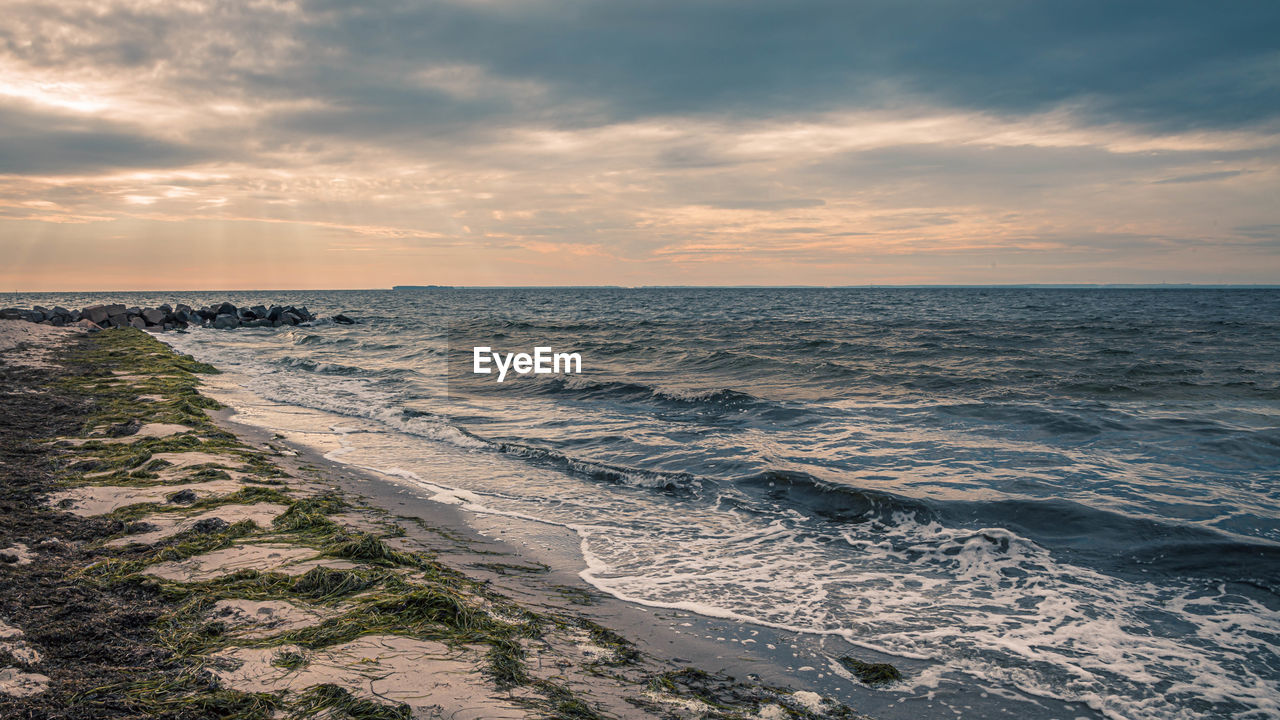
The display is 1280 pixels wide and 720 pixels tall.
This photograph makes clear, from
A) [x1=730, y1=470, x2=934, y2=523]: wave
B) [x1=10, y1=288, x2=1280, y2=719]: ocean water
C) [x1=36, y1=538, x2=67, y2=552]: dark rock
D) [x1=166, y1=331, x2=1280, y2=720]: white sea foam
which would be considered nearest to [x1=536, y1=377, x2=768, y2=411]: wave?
[x1=10, y1=288, x2=1280, y2=719]: ocean water

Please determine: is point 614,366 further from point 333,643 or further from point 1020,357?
point 333,643

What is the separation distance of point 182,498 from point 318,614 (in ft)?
11.5

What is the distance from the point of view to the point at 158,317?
41.7 meters

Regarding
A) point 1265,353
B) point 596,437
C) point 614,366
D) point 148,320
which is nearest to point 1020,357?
point 1265,353

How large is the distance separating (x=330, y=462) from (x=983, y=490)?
30.9ft

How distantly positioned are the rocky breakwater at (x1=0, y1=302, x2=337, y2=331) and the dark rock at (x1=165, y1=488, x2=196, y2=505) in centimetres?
3813

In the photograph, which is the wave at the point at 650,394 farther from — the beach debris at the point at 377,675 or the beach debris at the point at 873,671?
the beach debris at the point at 377,675

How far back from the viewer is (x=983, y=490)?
340 inches

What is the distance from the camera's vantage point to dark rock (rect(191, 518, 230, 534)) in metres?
5.97

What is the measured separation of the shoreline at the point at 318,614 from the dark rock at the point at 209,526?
2 cm

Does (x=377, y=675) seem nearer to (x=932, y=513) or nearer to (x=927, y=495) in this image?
(x=932, y=513)

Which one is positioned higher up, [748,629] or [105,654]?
[105,654]

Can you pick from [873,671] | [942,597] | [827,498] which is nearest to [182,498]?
[873,671]

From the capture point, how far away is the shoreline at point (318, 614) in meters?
3.49
